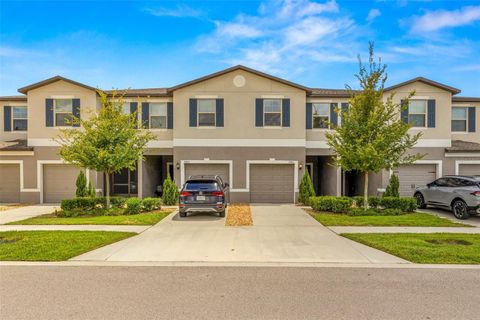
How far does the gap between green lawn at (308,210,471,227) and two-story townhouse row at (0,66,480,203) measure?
4623 mm

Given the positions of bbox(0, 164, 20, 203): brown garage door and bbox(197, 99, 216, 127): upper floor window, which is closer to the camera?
bbox(197, 99, 216, 127): upper floor window

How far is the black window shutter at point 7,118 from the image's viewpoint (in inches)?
672

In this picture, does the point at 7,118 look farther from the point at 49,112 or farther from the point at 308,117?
the point at 308,117

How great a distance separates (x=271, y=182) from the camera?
53.1 feet

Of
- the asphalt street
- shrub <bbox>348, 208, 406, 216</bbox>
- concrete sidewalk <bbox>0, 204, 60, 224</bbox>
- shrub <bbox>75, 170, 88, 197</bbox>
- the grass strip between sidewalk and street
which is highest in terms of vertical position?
shrub <bbox>75, 170, 88, 197</bbox>

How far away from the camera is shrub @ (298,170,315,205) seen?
15.1 m

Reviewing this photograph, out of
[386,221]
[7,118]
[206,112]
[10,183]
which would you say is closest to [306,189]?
[386,221]

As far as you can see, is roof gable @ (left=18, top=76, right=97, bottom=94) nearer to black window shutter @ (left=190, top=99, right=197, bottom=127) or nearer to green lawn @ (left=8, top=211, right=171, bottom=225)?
black window shutter @ (left=190, top=99, right=197, bottom=127)

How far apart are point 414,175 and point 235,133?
10.4 m

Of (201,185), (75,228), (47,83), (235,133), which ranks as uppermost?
(47,83)

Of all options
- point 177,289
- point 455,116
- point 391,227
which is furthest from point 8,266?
point 455,116

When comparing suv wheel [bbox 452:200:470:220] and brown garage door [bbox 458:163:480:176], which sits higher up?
brown garage door [bbox 458:163:480:176]

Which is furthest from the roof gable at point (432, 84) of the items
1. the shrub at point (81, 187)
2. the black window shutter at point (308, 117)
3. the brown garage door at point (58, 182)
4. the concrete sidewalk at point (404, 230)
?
the brown garage door at point (58, 182)

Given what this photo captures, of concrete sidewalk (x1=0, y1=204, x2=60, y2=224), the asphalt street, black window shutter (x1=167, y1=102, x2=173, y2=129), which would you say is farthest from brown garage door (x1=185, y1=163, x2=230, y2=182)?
the asphalt street
